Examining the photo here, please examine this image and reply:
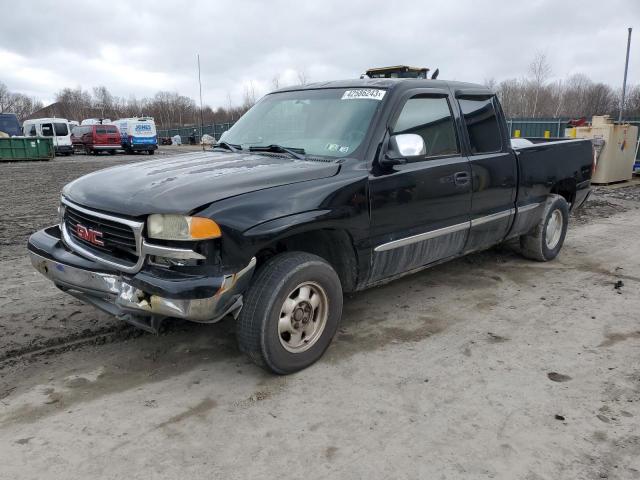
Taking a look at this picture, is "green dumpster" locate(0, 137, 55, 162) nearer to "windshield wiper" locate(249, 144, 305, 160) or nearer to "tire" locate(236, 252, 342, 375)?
"windshield wiper" locate(249, 144, 305, 160)

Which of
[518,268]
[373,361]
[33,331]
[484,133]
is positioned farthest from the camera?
[518,268]

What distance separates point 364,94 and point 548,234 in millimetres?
3146

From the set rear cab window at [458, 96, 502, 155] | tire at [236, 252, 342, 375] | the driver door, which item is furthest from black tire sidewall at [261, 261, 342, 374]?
rear cab window at [458, 96, 502, 155]

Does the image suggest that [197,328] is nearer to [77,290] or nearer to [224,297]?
[77,290]

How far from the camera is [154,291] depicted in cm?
277

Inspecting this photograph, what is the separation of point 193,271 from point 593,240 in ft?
20.0

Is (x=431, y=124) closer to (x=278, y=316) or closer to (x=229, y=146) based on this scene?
(x=229, y=146)

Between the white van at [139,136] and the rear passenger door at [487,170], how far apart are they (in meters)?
30.1

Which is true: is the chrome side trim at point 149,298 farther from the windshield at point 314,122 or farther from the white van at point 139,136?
the white van at point 139,136

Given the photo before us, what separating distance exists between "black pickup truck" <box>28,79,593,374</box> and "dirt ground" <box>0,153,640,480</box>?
43cm

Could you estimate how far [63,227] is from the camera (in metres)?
3.58

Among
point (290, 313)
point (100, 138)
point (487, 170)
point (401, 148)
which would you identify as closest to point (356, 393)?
point (290, 313)

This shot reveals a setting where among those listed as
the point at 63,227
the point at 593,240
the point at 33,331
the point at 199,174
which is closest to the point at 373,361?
the point at 199,174

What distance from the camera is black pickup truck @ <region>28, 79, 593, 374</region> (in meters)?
2.84
